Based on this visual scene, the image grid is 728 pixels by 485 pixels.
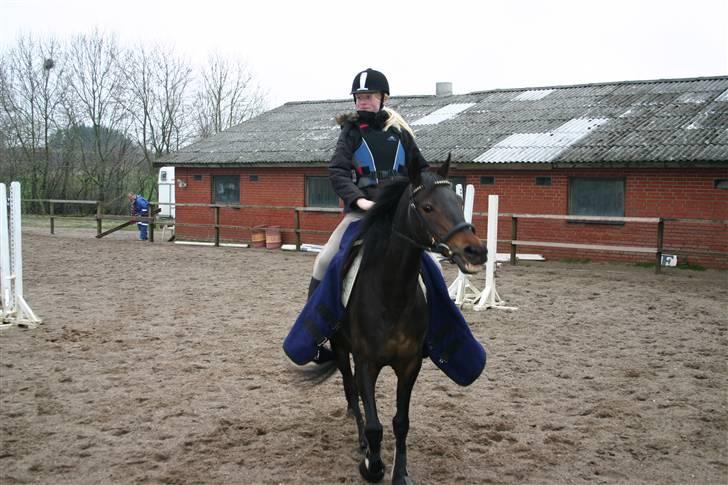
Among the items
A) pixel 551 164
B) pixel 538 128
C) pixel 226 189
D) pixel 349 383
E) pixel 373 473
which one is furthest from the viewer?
pixel 226 189

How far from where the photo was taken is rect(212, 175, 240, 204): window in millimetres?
22859

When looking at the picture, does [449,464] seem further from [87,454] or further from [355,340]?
[87,454]

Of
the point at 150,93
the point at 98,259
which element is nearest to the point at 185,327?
the point at 98,259

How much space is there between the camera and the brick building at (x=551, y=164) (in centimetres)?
1509

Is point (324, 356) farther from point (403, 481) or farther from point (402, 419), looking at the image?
point (403, 481)

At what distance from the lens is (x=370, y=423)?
3.80m

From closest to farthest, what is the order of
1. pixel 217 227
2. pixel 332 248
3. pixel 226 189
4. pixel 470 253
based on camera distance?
pixel 470 253, pixel 332 248, pixel 217 227, pixel 226 189

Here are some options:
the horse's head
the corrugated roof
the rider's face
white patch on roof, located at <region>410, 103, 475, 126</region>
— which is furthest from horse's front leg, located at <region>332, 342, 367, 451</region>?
white patch on roof, located at <region>410, 103, 475, 126</region>

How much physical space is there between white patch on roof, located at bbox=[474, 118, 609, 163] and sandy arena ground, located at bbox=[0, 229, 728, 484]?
722 centimetres

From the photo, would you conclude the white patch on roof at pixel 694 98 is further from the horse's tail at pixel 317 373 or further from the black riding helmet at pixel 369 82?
the horse's tail at pixel 317 373

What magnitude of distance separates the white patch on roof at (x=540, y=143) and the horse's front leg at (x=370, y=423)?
44.3ft

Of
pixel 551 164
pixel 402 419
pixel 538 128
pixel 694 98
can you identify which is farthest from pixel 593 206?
pixel 402 419

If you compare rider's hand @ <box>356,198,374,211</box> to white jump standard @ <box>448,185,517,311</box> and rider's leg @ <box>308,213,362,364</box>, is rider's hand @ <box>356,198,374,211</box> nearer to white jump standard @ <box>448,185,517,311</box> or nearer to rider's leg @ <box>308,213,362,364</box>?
rider's leg @ <box>308,213,362,364</box>

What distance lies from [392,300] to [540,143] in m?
14.9
